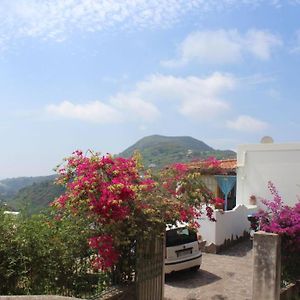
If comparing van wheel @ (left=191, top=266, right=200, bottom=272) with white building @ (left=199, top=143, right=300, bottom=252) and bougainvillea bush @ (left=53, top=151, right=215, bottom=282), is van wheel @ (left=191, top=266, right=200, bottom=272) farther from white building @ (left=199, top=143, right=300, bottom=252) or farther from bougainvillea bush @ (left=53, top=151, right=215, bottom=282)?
white building @ (left=199, top=143, right=300, bottom=252)

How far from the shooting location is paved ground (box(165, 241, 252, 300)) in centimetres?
977

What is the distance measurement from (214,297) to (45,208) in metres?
4.62

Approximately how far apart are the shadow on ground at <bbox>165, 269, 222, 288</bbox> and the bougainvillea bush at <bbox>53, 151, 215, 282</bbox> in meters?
2.86

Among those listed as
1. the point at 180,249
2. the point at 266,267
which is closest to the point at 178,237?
the point at 180,249

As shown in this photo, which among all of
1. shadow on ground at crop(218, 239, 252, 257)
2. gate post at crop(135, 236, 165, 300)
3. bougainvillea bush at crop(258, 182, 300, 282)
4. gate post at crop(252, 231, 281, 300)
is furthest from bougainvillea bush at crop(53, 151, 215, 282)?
shadow on ground at crop(218, 239, 252, 257)

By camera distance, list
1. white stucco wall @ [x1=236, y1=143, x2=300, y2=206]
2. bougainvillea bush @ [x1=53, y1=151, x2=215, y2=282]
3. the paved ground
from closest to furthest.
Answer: bougainvillea bush @ [x1=53, y1=151, x2=215, y2=282], the paved ground, white stucco wall @ [x1=236, y1=143, x2=300, y2=206]

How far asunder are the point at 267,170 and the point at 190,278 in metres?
9.08

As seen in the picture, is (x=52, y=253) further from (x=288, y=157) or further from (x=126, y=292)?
(x=288, y=157)

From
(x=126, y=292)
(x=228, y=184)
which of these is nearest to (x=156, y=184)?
(x=126, y=292)

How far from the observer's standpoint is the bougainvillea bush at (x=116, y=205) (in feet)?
22.4

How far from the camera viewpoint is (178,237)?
10711 millimetres

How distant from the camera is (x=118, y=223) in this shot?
7.02 m

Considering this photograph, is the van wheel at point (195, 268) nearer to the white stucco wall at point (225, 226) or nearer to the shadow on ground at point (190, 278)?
the shadow on ground at point (190, 278)

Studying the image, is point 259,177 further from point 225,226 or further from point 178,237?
point 178,237
